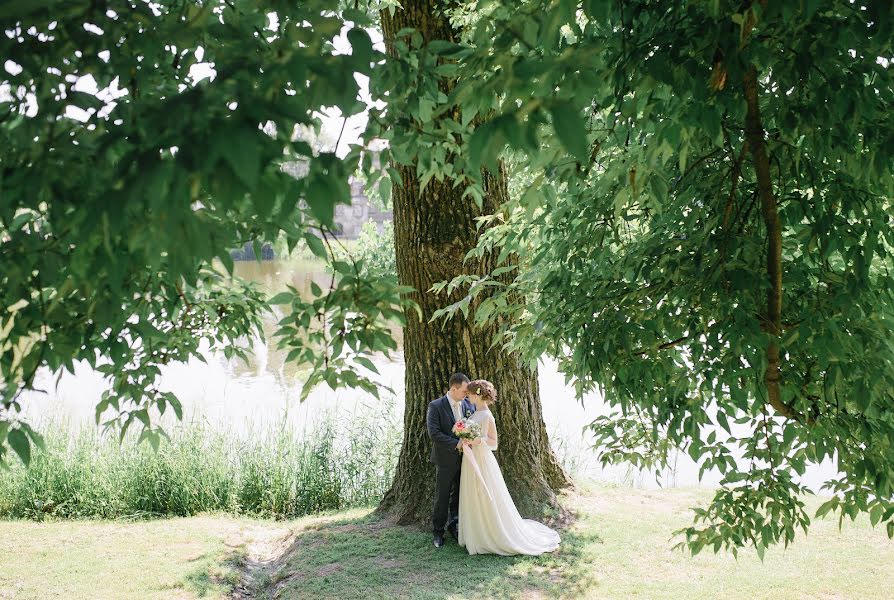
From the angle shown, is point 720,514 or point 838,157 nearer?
point 838,157

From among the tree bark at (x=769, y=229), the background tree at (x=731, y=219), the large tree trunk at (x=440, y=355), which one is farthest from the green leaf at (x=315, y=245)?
the large tree trunk at (x=440, y=355)

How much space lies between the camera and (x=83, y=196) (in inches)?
68.3

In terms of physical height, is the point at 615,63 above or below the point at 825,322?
above

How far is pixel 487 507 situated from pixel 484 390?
1014 millimetres

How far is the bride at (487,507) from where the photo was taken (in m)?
6.70

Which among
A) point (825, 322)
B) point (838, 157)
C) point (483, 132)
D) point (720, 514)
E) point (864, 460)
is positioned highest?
point (838, 157)

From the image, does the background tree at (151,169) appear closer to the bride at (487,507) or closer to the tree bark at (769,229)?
the tree bark at (769,229)

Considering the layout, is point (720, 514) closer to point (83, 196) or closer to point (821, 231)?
point (821, 231)

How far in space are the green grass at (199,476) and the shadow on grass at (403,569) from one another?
1501mm

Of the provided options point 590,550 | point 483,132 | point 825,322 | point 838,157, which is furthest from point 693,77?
point 590,550

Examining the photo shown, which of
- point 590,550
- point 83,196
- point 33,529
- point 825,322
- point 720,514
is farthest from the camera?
point 33,529

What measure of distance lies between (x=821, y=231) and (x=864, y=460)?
2.80 ft

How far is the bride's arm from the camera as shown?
22.7 feet

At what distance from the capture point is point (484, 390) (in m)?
6.80
